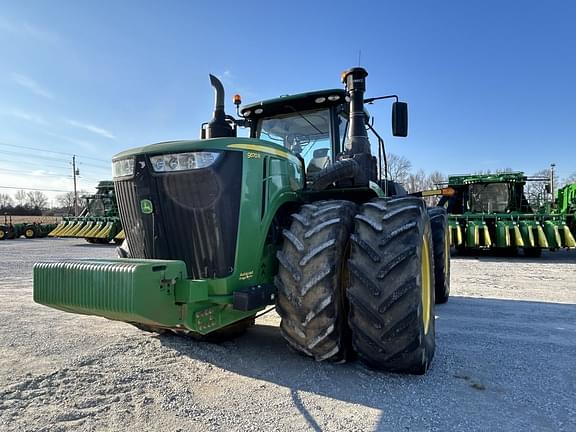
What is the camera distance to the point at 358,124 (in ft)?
12.6

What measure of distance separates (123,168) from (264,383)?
1.98 meters

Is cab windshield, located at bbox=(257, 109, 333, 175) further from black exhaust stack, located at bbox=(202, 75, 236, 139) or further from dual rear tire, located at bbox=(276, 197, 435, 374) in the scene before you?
dual rear tire, located at bbox=(276, 197, 435, 374)

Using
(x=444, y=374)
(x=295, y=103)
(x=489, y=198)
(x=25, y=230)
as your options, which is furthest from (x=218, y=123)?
(x=25, y=230)

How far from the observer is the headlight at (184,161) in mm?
2771

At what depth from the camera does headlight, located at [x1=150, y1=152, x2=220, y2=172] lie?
277 centimetres

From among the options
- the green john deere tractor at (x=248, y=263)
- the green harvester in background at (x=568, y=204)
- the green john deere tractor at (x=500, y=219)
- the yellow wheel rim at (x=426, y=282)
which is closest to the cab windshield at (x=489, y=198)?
the green john deere tractor at (x=500, y=219)

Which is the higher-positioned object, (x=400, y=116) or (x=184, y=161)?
(x=400, y=116)

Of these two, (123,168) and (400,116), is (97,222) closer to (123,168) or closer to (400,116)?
(123,168)

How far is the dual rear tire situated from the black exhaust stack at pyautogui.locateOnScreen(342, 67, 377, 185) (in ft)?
3.02

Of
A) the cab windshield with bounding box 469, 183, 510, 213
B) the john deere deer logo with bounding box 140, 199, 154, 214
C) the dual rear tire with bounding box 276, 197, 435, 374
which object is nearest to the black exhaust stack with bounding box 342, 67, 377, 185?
the dual rear tire with bounding box 276, 197, 435, 374

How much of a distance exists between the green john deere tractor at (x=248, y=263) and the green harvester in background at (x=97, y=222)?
13.8 metres

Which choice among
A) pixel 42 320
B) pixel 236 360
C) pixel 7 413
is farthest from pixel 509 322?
pixel 42 320

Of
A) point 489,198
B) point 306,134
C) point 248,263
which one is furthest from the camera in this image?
point 489,198

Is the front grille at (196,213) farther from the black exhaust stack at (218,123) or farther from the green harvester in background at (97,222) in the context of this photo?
the green harvester in background at (97,222)
